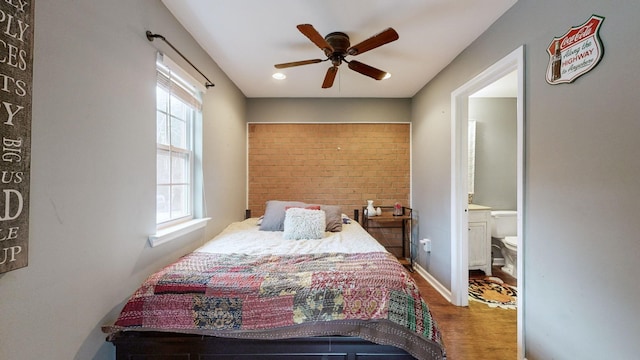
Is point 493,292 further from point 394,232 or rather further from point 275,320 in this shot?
point 275,320

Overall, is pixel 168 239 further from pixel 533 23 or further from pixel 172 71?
pixel 533 23

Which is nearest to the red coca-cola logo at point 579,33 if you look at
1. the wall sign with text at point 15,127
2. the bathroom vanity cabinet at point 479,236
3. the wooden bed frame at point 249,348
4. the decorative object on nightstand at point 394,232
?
the wooden bed frame at point 249,348

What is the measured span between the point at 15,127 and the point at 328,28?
188 cm

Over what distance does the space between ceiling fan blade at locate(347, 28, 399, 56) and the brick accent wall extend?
5.98 feet

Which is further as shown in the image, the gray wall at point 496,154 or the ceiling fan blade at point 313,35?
the gray wall at point 496,154

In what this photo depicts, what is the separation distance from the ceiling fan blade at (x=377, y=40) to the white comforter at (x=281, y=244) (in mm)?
1516

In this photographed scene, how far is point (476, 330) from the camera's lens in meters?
2.12

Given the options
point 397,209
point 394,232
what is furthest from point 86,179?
point 394,232

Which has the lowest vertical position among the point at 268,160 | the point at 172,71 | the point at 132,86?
the point at 268,160

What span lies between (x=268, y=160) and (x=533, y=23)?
307cm

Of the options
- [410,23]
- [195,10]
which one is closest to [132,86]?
[195,10]

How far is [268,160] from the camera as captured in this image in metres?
3.72

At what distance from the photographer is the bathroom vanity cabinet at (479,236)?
10.3 ft

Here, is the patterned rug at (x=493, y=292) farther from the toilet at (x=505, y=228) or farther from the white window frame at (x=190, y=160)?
the white window frame at (x=190, y=160)
